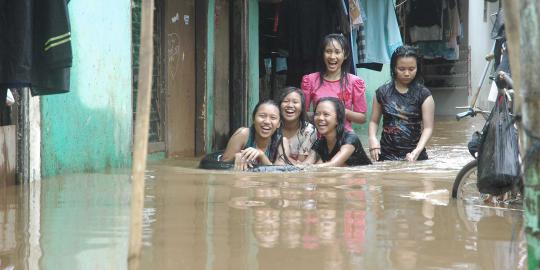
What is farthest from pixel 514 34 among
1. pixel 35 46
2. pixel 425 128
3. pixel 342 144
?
pixel 425 128

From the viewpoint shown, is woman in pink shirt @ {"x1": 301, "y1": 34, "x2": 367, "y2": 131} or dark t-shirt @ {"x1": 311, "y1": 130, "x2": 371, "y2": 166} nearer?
dark t-shirt @ {"x1": 311, "y1": 130, "x2": 371, "y2": 166}

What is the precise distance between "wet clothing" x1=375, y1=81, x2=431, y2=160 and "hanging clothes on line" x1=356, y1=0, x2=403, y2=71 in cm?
264

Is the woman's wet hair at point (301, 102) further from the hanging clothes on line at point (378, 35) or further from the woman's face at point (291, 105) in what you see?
the hanging clothes on line at point (378, 35)

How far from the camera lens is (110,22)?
7520mm

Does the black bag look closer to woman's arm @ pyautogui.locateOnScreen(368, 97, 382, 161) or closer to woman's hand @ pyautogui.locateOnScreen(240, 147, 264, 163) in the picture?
woman's hand @ pyautogui.locateOnScreen(240, 147, 264, 163)

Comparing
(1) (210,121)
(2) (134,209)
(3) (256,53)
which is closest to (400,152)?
(1) (210,121)

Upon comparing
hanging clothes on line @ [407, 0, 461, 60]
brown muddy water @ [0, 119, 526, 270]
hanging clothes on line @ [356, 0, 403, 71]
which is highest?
hanging clothes on line @ [407, 0, 461, 60]

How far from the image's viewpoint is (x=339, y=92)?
8258 mm

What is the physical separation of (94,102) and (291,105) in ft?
5.40

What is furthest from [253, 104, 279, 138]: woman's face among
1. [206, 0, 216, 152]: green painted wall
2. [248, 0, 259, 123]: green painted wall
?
[248, 0, 259, 123]: green painted wall

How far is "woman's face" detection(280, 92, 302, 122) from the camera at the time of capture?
756 centimetres

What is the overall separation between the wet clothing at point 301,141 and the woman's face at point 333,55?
0.84 m

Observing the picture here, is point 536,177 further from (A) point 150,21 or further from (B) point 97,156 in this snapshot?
(B) point 97,156

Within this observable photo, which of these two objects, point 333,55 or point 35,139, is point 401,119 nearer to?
point 333,55
